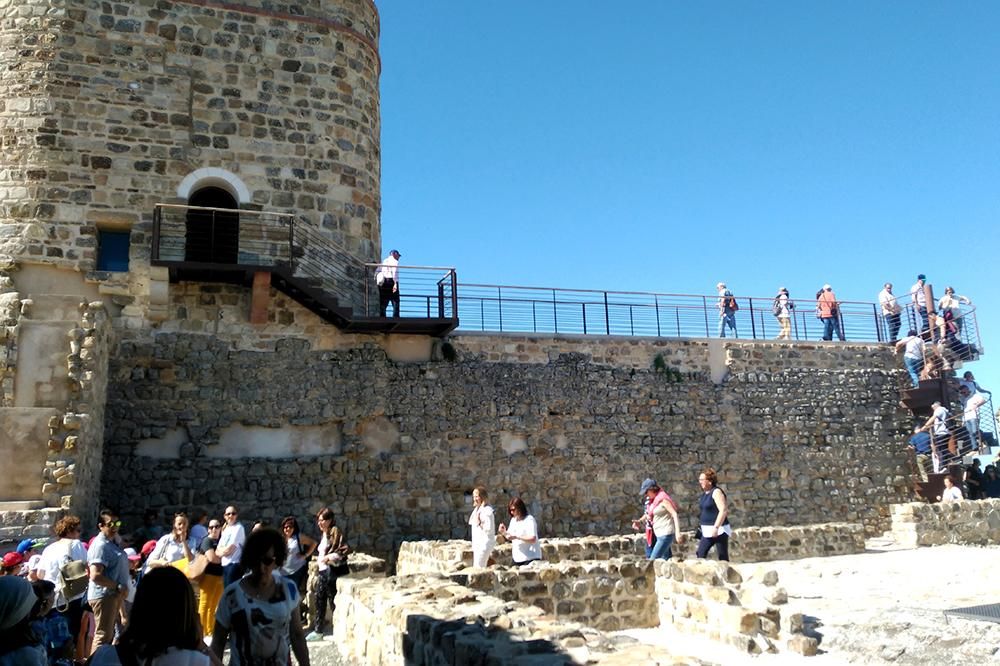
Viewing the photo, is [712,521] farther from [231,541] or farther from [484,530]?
[231,541]

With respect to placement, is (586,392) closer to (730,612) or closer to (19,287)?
(730,612)

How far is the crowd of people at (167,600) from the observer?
114 inches

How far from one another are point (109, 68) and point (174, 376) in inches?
189

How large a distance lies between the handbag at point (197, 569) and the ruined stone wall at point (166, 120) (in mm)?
5792

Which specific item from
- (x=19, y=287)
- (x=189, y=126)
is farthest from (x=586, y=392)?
(x=19, y=287)

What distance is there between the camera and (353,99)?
13.9 metres

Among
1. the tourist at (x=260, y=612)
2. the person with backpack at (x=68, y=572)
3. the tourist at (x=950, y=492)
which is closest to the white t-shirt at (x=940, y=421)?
the tourist at (x=950, y=492)

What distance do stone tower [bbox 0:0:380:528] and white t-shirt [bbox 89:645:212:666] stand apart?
8.39 metres

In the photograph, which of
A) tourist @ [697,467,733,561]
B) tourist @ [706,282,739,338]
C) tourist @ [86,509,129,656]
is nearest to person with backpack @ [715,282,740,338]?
tourist @ [706,282,739,338]

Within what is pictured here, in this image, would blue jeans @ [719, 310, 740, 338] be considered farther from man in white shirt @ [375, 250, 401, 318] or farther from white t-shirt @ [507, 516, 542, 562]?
white t-shirt @ [507, 516, 542, 562]

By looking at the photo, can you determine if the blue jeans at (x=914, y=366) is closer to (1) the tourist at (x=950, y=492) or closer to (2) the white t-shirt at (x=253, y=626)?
(1) the tourist at (x=950, y=492)

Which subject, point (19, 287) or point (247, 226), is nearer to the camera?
point (19, 287)

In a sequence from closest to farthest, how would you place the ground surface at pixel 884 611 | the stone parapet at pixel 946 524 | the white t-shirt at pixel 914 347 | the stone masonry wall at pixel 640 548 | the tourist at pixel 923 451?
the ground surface at pixel 884 611, the stone masonry wall at pixel 640 548, the stone parapet at pixel 946 524, the tourist at pixel 923 451, the white t-shirt at pixel 914 347

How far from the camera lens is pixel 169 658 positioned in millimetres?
2855
